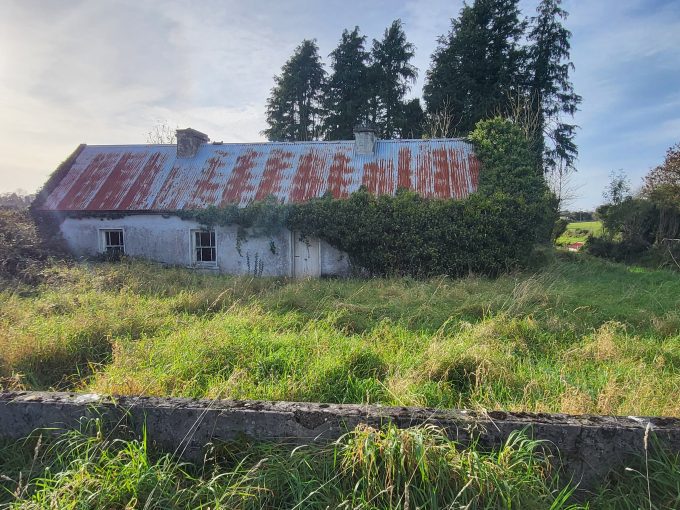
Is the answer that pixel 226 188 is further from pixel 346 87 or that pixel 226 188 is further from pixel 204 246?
pixel 346 87

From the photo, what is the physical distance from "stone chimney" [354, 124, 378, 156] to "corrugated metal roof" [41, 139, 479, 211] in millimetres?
238

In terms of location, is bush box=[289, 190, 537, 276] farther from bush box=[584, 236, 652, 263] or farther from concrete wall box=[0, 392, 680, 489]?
bush box=[584, 236, 652, 263]

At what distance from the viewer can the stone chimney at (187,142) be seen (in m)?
15.5

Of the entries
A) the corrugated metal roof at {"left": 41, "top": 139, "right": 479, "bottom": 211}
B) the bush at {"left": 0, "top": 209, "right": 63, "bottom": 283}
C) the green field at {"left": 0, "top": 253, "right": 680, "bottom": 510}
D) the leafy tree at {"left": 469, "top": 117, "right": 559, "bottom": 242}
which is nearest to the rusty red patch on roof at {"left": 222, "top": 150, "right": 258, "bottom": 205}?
the corrugated metal roof at {"left": 41, "top": 139, "right": 479, "bottom": 211}

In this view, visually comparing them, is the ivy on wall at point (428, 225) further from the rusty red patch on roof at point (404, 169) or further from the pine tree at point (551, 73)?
the pine tree at point (551, 73)

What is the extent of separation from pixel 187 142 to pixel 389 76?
19.4 metres

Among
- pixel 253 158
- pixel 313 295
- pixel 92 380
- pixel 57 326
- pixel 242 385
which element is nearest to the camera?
pixel 242 385

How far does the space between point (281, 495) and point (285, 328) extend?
3526 millimetres

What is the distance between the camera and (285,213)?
39.9 feet

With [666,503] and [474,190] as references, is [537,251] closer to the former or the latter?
[474,190]

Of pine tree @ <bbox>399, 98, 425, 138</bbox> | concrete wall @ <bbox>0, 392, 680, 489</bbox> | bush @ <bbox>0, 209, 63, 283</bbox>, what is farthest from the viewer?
pine tree @ <bbox>399, 98, 425, 138</bbox>

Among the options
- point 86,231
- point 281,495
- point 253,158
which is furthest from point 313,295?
point 86,231

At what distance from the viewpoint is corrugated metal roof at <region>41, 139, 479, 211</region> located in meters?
13.6

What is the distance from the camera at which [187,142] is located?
15.6m
